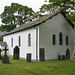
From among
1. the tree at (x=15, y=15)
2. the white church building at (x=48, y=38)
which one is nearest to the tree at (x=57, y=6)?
the white church building at (x=48, y=38)

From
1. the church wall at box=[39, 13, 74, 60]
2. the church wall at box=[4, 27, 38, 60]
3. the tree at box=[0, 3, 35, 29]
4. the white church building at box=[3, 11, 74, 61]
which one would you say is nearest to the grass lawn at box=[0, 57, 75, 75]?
the white church building at box=[3, 11, 74, 61]

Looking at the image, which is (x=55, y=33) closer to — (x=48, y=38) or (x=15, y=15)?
(x=48, y=38)

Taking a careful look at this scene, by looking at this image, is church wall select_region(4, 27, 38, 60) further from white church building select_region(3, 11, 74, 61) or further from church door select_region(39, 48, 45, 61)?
church door select_region(39, 48, 45, 61)

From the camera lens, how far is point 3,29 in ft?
143

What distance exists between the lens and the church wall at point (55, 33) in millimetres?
17922

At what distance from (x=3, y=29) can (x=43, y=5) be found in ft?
61.2

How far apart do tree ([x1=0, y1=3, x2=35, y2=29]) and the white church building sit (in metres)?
21.3

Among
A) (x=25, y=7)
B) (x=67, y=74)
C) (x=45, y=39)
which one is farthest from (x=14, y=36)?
(x=25, y=7)

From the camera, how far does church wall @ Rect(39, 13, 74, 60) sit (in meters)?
17.9

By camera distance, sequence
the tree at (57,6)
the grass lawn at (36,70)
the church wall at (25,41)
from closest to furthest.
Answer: the grass lawn at (36,70), the church wall at (25,41), the tree at (57,6)

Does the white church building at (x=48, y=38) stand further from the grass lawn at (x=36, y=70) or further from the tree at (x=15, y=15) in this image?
the tree at (x=15, y=15)

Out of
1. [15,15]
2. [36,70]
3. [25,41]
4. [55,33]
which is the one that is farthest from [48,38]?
[15,15]

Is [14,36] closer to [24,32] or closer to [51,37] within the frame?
[24,32]

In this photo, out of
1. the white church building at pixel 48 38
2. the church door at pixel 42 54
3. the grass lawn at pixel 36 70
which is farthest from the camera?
the white church building at pixel 48 38
